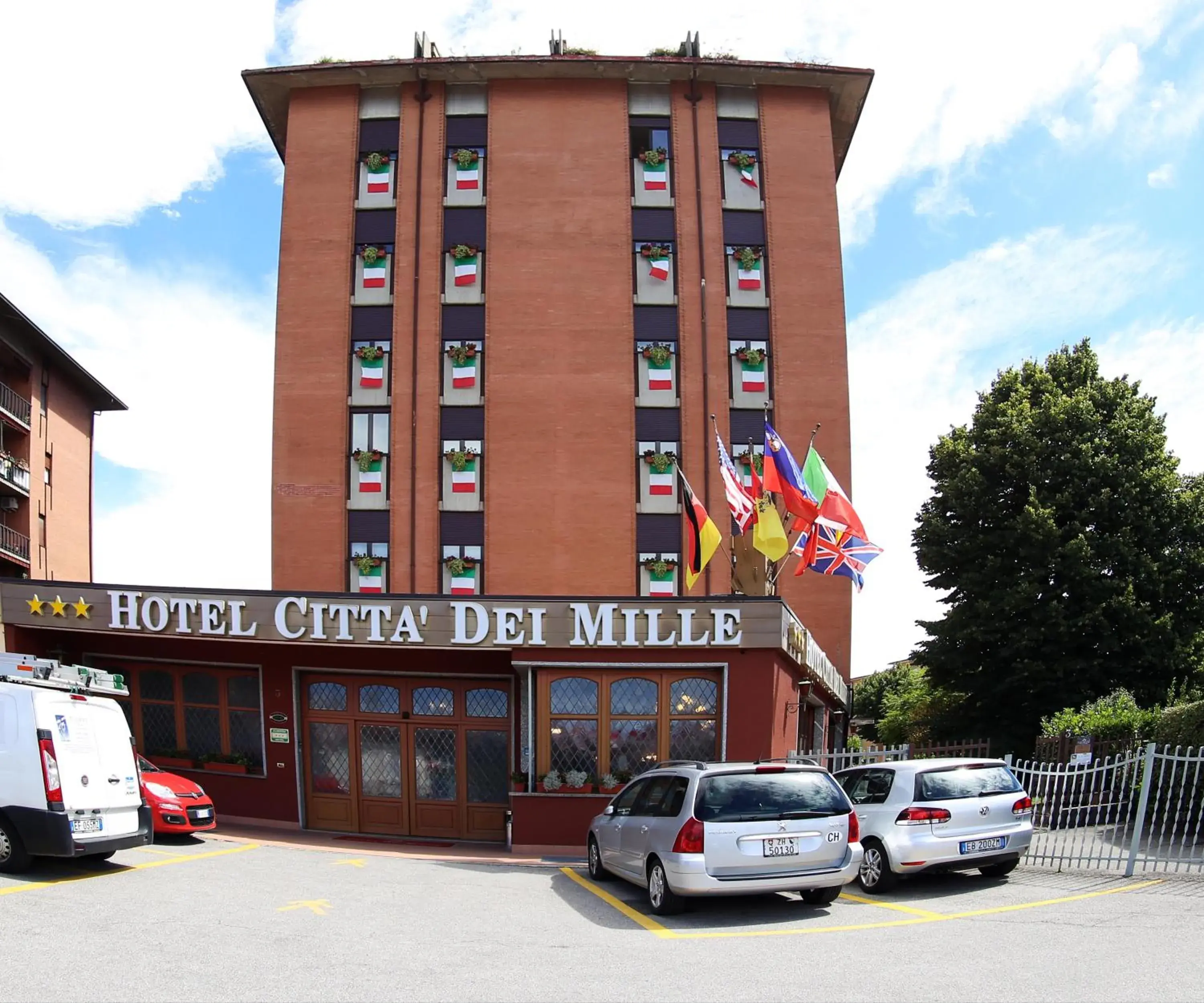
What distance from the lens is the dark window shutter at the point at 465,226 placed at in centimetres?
3219

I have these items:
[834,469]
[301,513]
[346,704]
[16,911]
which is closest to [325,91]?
[301,513]

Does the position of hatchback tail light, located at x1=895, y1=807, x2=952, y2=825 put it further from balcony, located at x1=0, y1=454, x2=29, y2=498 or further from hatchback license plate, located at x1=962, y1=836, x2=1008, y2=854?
balcony, located at x1=0, y1=454, x2=29, y2=498

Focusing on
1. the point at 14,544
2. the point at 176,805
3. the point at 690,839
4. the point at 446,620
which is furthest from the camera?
the point at 14,544

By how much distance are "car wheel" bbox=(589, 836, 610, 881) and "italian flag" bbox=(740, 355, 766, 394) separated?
65.5 ft

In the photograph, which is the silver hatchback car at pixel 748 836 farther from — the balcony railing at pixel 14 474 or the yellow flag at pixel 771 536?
the balcony railing at pixel 14 474

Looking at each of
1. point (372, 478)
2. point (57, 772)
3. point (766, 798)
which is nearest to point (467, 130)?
point (372, 478)

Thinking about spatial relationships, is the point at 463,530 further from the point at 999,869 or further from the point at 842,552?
the point at 999,869

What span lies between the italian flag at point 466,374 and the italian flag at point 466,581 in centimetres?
534

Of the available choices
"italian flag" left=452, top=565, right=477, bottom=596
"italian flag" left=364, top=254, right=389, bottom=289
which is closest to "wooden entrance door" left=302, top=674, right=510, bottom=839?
"italian flag" left=452, top=565, right=477, bottom=596

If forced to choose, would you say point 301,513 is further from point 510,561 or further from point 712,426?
point 712,426

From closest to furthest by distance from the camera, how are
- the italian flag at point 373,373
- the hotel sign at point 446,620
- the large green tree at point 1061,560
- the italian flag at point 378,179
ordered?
1. the hotel sign at point 446,620
2. the large green tree at point 1061,560
3. the italian flag at point 373,373
4. the italian flag at point 378,179

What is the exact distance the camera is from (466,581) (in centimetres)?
3033

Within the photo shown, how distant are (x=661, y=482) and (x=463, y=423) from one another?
6046mm

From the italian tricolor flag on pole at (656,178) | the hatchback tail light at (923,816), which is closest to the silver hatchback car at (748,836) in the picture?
the hatchback tail light at (923,816)
